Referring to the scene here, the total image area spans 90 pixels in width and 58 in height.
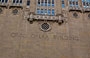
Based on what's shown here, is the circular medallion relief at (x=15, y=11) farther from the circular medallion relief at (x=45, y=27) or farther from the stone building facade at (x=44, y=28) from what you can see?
the circular medallion relief at (x=45, y=27)

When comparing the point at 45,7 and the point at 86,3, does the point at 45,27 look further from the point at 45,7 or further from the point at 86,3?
the point at 86,3

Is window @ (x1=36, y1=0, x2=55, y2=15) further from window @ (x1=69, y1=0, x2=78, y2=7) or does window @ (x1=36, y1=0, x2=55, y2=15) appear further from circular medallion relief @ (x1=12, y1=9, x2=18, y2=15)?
circular medallion relief @ (x1=12, y1=9, x2=18, y2=15)

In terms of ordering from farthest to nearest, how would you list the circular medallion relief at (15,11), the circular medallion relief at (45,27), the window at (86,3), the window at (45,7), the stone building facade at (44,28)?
the window at (86,3) → the window at (45,7) → the circular medallion relief at (15,11) → the circular medallion relief at (45,27) → the stone building facade at (44,28)

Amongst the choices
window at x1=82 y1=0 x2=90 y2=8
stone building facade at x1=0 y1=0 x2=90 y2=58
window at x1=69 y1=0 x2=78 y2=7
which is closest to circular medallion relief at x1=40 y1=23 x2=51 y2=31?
stone building facade at x1=0 y1=0 x2=90 y2=58

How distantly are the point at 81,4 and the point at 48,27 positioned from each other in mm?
7301

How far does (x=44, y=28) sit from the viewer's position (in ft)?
84.8

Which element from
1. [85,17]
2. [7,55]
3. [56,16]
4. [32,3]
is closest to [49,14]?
[56,16]

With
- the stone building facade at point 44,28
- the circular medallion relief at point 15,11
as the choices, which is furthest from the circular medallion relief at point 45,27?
the circular medallion relief at point 15,11

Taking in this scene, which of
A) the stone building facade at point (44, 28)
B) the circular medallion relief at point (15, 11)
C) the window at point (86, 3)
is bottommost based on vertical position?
the stone building facade at point (44, 28)

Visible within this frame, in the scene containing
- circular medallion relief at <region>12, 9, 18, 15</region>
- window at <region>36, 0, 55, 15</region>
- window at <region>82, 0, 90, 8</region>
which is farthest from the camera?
window at <region>82, 0, 90, 8</region>

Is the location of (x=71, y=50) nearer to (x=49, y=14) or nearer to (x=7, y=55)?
(x=49, y=14)

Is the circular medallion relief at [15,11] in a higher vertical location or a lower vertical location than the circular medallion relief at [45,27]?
higher

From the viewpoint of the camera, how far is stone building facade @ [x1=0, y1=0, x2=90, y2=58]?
2409 cm

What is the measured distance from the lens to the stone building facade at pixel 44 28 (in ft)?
79.0
